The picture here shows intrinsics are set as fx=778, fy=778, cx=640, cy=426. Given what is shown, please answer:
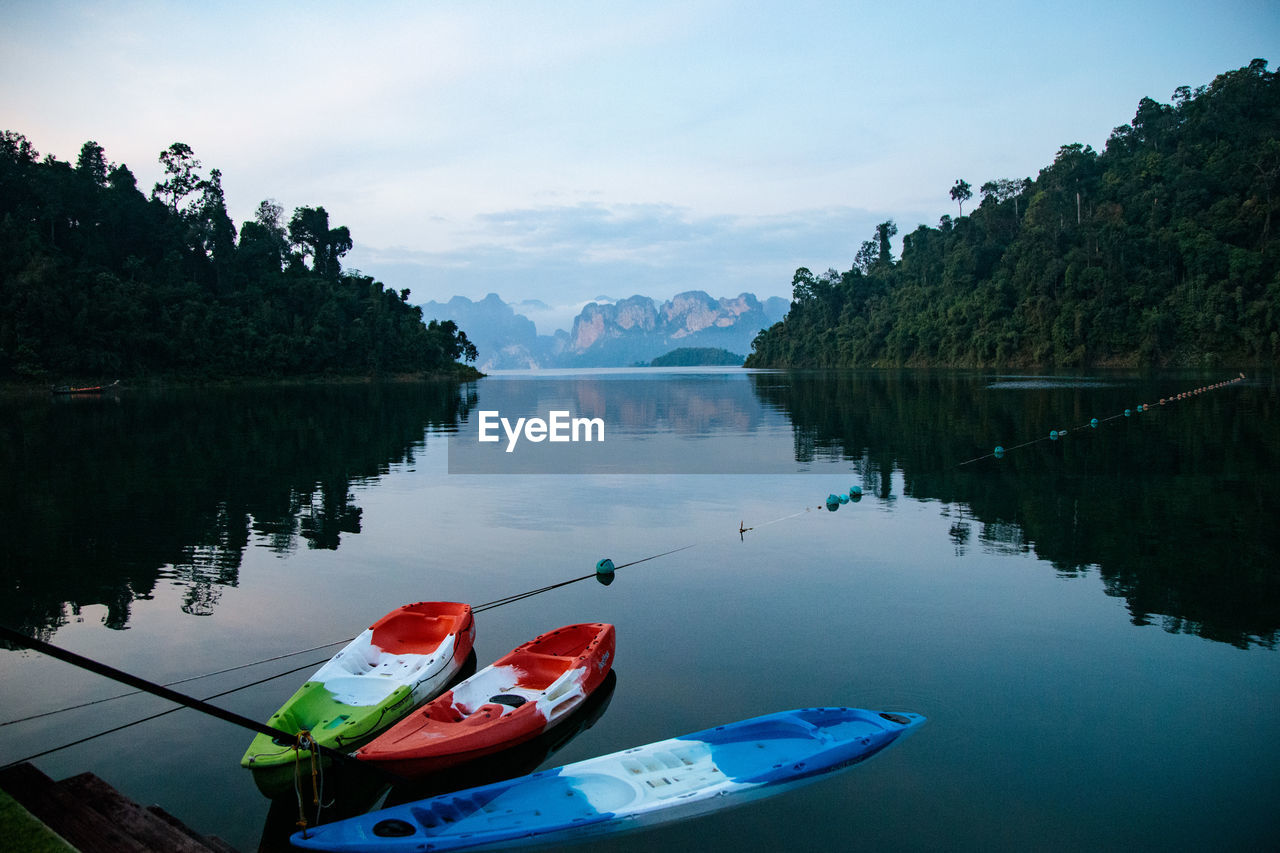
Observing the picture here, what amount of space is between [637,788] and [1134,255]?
131 metres

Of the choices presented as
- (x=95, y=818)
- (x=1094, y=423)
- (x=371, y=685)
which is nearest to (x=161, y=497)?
(x=371, y=685)

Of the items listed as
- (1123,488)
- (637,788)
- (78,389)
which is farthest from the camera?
(78,389)

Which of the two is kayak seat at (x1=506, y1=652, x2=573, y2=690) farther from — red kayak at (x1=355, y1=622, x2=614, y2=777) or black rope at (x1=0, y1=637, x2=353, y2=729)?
black rope at (x1=0, y1=637, x2=353, y2=729)

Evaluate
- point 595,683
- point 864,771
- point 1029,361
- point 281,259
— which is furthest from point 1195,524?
point 281,259

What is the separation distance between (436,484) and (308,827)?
68.7 feet

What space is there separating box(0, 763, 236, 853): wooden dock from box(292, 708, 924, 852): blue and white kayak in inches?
40.3

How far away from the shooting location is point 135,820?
21.3 ft

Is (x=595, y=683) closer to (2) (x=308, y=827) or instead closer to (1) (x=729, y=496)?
(2) (x=308, y=827)

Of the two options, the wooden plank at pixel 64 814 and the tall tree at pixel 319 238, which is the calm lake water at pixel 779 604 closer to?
the wooden plank at pixel 64 814

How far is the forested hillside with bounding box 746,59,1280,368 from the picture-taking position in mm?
101188

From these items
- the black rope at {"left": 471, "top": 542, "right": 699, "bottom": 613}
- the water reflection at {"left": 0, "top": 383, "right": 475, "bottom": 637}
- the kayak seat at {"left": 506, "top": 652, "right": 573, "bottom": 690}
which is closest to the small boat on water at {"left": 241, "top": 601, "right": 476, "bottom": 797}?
the kayak seat at {"left": 506, "top": 652, "right": 573, "bottom": 690}

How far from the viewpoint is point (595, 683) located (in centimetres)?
1037

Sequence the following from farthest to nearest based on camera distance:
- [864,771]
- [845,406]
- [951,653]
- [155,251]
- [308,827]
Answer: [155,251]
[845,406]
[951,653]
[864,771]
[308,827]

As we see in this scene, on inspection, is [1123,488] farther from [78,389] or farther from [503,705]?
[78,389]
